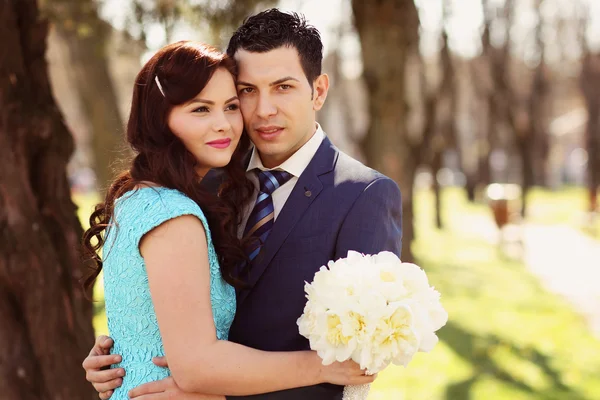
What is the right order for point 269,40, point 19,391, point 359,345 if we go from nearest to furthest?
point 359,345, point 269,40, point 19,391

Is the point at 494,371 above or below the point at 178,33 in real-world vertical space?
below

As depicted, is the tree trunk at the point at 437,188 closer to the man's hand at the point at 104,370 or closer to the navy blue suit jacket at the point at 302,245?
the navy blue suit jacket at the point at 302,245

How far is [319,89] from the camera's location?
380 cm

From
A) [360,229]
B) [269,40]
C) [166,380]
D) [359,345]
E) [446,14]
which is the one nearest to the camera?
[359,345]

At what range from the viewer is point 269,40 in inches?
137

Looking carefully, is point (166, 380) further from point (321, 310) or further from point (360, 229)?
point (360, 229)

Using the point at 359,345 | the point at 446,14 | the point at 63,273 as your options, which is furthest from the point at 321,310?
the point at 446,14

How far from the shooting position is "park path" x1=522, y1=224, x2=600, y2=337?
41.1ft

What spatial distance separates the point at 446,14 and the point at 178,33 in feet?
39.6

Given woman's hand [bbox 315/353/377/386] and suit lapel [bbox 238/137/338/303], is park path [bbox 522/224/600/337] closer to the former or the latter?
suit lapel [bbox 238/137/338/303]

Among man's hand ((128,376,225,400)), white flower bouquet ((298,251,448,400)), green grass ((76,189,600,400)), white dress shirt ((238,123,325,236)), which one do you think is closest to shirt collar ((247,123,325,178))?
white dress shirt ((238,123,325,236))

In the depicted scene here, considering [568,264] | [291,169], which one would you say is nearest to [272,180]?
[291,169]

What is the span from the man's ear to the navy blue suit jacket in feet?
2.30

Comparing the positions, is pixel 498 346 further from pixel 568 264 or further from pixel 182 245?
pixel 182 245
